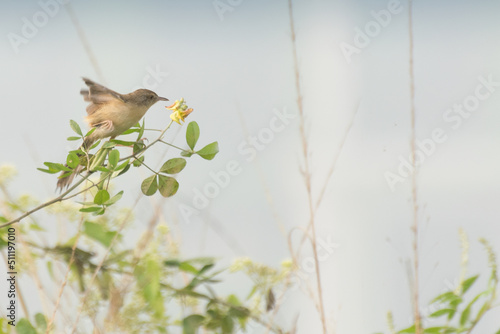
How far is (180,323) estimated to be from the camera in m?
1.17

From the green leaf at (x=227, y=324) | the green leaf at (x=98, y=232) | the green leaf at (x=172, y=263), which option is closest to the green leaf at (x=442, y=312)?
the green leaf at (x=227, y=324)

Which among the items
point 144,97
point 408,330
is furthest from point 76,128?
A: point 408,330

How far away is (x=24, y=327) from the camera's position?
949mm

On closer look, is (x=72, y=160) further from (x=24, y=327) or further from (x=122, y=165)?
(x=24, y=327)

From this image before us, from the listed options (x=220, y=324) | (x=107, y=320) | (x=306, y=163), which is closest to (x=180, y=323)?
(x=220, y=324)

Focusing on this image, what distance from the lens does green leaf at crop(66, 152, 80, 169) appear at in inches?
24.1

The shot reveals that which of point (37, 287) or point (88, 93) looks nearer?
point (88, 93)

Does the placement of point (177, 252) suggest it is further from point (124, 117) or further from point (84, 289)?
point (124, 117)

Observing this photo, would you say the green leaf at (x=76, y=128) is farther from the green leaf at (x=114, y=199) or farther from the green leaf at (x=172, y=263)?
the green leaf at (x=172, y=263)

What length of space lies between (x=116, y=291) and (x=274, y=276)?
272 millimetres

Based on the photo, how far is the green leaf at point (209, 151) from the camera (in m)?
0.62

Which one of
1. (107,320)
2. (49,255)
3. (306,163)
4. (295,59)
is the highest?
(295,59)

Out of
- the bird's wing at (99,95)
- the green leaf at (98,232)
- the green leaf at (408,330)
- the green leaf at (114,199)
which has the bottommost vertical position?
the green leaf at (408,330)

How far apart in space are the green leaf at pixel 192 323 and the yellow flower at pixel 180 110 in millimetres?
638
